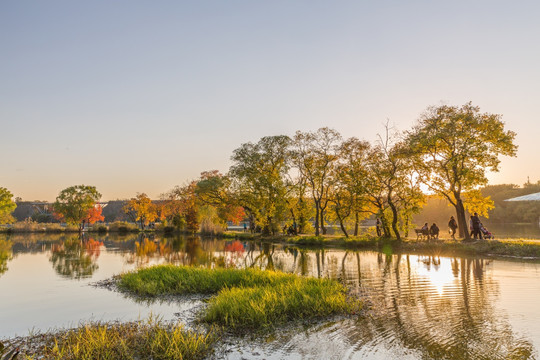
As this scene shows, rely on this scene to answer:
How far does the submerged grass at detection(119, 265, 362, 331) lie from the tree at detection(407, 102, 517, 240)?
62.9ft

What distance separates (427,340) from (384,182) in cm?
2669

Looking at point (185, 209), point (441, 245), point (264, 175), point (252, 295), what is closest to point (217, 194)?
point (264, 175)

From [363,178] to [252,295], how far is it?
25.9 metres

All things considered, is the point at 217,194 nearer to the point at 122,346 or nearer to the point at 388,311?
the point at 388,311

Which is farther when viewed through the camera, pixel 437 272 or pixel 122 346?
pixel 437 272

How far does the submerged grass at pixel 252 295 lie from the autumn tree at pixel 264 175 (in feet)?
103

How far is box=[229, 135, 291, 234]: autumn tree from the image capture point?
46781mm

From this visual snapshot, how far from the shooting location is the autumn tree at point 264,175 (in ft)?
153

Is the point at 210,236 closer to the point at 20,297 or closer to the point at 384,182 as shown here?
the point at 384,182

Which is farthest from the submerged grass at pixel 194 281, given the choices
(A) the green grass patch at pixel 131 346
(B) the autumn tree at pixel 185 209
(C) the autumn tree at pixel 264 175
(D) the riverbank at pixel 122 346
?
(B) the autumn tree at pixel 185 209

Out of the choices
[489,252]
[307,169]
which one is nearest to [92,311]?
[489,252]

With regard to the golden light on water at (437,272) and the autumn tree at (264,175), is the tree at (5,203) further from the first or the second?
the golden light on water at (437,272)

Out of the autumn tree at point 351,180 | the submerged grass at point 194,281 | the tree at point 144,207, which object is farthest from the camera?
the tree at point 144,207

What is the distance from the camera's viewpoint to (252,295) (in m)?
10.8
